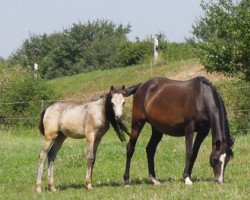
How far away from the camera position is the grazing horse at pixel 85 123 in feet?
31.9

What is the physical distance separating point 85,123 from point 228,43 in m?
10.8

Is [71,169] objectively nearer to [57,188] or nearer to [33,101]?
[57,188]

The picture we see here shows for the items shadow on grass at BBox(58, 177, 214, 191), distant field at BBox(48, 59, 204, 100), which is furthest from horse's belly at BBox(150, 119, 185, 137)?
distant field at BBox(48, 59, 204, 100)

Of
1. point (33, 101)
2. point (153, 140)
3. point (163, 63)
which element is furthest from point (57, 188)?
point (163, 63)

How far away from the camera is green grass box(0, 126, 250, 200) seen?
8.18m

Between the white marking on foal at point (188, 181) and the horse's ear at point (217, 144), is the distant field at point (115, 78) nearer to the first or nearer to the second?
the white marking on foal at point (188, 181)

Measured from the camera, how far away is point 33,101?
26750 millimetres

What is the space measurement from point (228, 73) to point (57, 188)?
1090 centimetres

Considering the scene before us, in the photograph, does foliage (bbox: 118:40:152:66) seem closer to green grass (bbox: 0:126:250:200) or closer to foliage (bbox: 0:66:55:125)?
foliage (bbox: 0:66:55:125)

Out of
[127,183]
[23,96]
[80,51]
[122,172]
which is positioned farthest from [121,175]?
[80,51]

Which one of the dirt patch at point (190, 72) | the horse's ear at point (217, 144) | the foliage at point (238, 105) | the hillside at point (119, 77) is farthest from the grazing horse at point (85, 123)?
the hillside at point (119, 77)

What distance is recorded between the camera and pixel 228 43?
19.5 meters

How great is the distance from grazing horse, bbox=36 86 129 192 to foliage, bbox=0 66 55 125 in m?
15.3

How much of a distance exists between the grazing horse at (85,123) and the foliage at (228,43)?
380 inches
